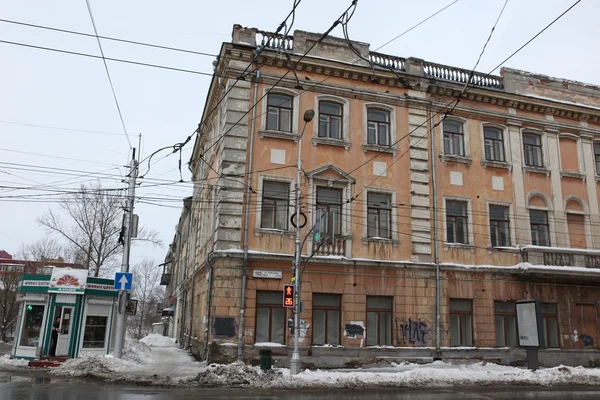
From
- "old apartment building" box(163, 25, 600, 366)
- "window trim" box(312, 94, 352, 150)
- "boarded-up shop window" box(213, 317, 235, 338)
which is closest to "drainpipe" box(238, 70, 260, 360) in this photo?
"old apartment building" box(163, 25, 600, 366)

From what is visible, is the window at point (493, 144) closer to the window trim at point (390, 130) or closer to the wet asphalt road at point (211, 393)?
the window trim at point (390, 130)

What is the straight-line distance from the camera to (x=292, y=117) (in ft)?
67.3

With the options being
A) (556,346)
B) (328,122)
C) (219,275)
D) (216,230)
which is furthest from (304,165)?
(556,346)

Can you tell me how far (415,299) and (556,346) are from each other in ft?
Answer: 23.3

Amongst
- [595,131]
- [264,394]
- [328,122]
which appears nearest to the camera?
[264,394]

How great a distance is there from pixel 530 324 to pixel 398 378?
627cm

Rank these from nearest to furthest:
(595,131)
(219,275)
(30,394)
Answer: (30,394) → (219,275) → (595,131)

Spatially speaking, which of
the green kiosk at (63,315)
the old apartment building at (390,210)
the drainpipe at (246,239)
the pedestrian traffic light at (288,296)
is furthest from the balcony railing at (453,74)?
the green kiosk at (63,315)

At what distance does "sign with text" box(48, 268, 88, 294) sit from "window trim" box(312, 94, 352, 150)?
10.9 m

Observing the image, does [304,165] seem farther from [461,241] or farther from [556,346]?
[556,346]

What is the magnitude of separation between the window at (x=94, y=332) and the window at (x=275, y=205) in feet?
25.7

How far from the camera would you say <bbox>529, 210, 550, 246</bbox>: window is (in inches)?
898

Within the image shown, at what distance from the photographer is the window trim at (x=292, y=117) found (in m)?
19.9

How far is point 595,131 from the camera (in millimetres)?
24906
